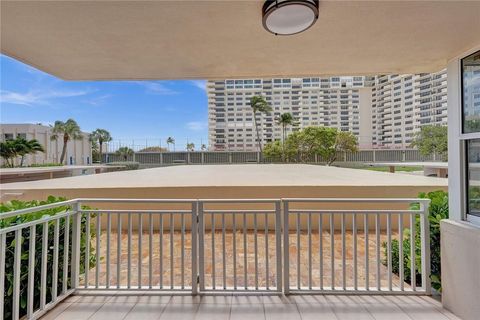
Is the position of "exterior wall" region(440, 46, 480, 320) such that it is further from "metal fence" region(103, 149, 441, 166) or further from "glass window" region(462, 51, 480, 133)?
"metal fence" region(103, 149, 441, 166)

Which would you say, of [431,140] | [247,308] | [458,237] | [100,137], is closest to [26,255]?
[247,308]

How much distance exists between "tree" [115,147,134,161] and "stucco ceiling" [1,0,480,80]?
34163mm

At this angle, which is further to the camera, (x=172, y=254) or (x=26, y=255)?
(x=172, y=254)

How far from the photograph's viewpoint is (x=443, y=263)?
221 centimetres

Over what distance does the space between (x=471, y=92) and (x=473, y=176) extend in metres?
0.64

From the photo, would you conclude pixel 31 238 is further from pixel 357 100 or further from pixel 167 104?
pixel 357 100

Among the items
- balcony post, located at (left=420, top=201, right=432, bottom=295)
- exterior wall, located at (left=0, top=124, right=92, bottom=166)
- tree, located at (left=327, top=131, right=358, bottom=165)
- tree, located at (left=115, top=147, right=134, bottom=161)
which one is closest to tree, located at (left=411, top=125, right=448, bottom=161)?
tree, located at (left=327, top=131, right=358, bottom=165)

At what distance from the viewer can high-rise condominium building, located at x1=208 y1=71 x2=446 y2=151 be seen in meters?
49.8

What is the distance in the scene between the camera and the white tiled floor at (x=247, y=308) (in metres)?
2.11

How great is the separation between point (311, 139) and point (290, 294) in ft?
100

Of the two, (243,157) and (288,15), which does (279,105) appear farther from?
(288,15)

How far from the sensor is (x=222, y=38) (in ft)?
6.33

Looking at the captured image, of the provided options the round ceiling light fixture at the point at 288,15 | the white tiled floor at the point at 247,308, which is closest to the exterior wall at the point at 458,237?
the white tiled floor at the point at 247,308

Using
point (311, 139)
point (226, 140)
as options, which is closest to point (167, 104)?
point (226, 140)
